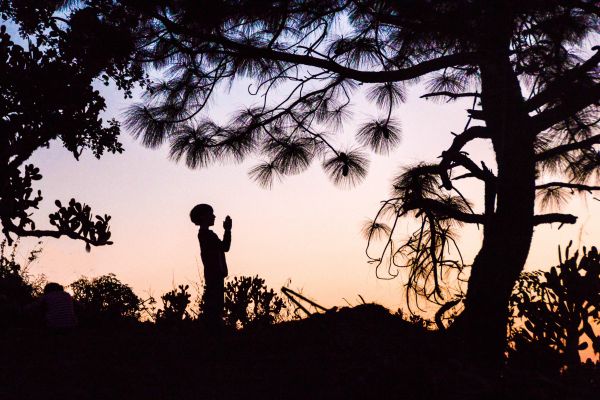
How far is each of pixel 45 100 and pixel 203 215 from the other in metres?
1.65

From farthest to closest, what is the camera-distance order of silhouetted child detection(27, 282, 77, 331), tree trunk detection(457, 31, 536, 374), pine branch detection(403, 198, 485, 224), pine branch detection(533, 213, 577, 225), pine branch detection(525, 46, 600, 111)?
silhouetted child detection(27, 282, 77, 331) → pine branch detection(403, 198, 485, 224) → pine branch detection(533, 213, 577, 225) → tree trunk detection(457, 31, 536, 374) → pine branch detection(525, 46, 600, 111)

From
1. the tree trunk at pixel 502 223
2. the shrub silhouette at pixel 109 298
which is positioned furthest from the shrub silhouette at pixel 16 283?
the tree trunk at pixel 502 223

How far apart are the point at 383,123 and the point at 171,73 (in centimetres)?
238

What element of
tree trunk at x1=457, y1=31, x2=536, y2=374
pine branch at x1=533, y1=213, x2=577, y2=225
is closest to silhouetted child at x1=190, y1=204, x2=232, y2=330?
tree trunk at x1=457, y1=31, x2=536, y2=374

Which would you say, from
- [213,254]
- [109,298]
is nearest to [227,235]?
[213,254]

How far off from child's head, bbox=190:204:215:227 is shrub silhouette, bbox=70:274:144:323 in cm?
455

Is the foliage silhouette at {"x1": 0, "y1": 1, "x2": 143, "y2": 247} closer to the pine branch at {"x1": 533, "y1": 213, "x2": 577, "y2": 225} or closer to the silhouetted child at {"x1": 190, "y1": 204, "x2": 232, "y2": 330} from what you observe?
the silhouetted child at {"x1": 190, "y1": 204, "x2": 232, "y2": 330}

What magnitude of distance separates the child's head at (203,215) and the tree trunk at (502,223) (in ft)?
7.18

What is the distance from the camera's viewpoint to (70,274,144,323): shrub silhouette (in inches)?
368

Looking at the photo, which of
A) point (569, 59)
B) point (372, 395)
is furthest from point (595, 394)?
point (569, 59)

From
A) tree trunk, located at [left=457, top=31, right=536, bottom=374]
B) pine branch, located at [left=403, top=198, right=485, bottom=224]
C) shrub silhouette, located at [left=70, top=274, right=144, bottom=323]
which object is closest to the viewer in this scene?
tree trunk, located at [left=457, top=31, right=536, bottom=374]

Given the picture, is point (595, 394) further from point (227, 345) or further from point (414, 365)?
point (227, 345)

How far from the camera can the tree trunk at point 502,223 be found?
496cm

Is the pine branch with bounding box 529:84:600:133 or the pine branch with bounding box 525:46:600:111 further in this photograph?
the pine branch with bounding box 529:84:600:133
